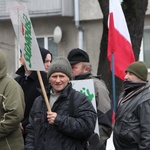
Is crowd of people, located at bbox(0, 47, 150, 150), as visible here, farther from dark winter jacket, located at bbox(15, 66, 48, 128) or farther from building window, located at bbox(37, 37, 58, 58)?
building window, located at bbox(37, 37, 58, 58)

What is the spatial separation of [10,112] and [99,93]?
41.6 inches

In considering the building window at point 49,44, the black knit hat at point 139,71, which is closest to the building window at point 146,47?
the building window at point 49,44

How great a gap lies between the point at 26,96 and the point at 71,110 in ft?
4.59

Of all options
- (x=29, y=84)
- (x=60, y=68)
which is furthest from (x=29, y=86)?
(x=60, y=68)

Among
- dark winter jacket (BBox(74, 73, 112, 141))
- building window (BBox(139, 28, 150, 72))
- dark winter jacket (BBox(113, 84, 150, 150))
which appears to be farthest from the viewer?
building window (BBox(139, 28, 150, 72))

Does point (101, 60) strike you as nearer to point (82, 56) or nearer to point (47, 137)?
point (82, 56)

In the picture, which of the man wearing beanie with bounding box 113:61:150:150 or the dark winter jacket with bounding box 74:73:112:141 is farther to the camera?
the dark winter jacket with bounding box 74:73:112:141

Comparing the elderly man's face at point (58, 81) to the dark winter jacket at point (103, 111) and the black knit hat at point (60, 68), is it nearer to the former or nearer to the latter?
the black knit hat at point (60, 68)

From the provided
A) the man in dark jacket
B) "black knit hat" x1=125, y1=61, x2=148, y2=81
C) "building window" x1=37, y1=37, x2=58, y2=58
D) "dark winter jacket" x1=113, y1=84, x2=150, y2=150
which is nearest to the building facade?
"building window" x1=37, y1=37, x2=58, y2=58

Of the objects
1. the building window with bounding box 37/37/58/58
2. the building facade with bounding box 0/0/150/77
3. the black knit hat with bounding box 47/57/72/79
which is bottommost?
the building window with bounding box 37/37/58/58

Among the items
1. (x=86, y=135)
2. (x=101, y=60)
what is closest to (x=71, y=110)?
(x=86, y=135)

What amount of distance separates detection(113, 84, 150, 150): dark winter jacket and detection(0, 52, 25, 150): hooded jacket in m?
0.91

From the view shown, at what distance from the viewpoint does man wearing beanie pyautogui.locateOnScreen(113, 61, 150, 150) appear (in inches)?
194

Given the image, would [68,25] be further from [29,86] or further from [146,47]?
[29,86]
